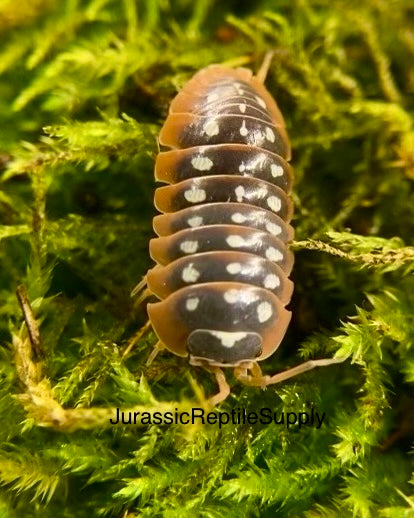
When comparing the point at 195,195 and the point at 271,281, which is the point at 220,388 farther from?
the point at 195,195

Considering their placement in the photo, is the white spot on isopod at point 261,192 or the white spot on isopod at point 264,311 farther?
the white spot on isopod at point 261,192

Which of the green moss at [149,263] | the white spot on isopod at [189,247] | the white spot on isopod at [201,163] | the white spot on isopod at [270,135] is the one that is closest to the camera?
the green moss at [149,263]

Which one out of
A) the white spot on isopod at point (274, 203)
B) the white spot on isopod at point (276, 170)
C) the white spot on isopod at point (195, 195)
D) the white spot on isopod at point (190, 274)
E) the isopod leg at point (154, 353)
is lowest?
the isopod leg at point (154, 353)

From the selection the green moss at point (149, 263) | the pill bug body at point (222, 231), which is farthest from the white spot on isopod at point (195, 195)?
the green moss at point (149, 263)

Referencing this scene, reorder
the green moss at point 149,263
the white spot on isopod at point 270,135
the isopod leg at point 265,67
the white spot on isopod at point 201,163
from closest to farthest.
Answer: the green moss at point 149,263, the white spot on isopod at point 201,163, the white spot on isopod at point 270,135, the isopod leg at point 265,67

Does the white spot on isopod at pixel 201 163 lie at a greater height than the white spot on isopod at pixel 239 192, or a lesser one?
greater

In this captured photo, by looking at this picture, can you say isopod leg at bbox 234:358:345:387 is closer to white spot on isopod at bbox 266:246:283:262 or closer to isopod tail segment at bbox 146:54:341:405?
isopod tail segment at bbox 146:54:341:405

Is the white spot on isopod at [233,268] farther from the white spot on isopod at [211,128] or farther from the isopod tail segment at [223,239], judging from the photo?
the white spot on isopod at [211,128]

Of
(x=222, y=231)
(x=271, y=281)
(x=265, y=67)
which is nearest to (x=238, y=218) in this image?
(x=222, y=231)
